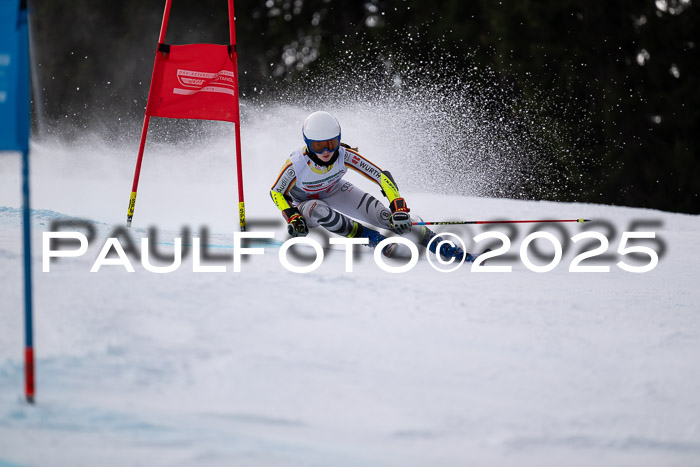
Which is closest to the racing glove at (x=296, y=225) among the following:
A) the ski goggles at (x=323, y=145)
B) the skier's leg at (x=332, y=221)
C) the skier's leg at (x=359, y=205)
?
the skier's leg at (x=332, y=221)

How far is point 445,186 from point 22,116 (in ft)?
25.8

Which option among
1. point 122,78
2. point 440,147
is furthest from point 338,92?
point 122,78

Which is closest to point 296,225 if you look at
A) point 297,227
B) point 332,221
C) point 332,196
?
point 297,227

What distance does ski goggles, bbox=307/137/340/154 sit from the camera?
16.5ft

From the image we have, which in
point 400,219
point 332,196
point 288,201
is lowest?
point 400,219

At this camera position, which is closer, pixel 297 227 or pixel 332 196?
pixel 297 227

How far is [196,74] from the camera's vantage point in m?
5.20

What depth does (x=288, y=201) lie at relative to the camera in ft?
17.2

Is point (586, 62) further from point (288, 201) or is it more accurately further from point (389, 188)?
point (288, 201)

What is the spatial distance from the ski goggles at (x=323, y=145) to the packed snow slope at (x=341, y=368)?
966mm

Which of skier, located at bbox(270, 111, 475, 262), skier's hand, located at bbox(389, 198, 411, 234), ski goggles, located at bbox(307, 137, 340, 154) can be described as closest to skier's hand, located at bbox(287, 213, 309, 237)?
skier, located at bbox(270, 111, 475, 262)

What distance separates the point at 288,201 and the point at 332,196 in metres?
0.45

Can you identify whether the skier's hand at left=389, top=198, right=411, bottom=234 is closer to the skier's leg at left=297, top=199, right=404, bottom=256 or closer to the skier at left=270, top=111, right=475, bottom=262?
the skier at left=270, top=111, right=475, bottom=262

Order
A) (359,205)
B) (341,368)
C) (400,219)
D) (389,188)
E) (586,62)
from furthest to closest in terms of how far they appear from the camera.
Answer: (586,62) → (359,205) → (389,188) → (400,219) → (341,368)
